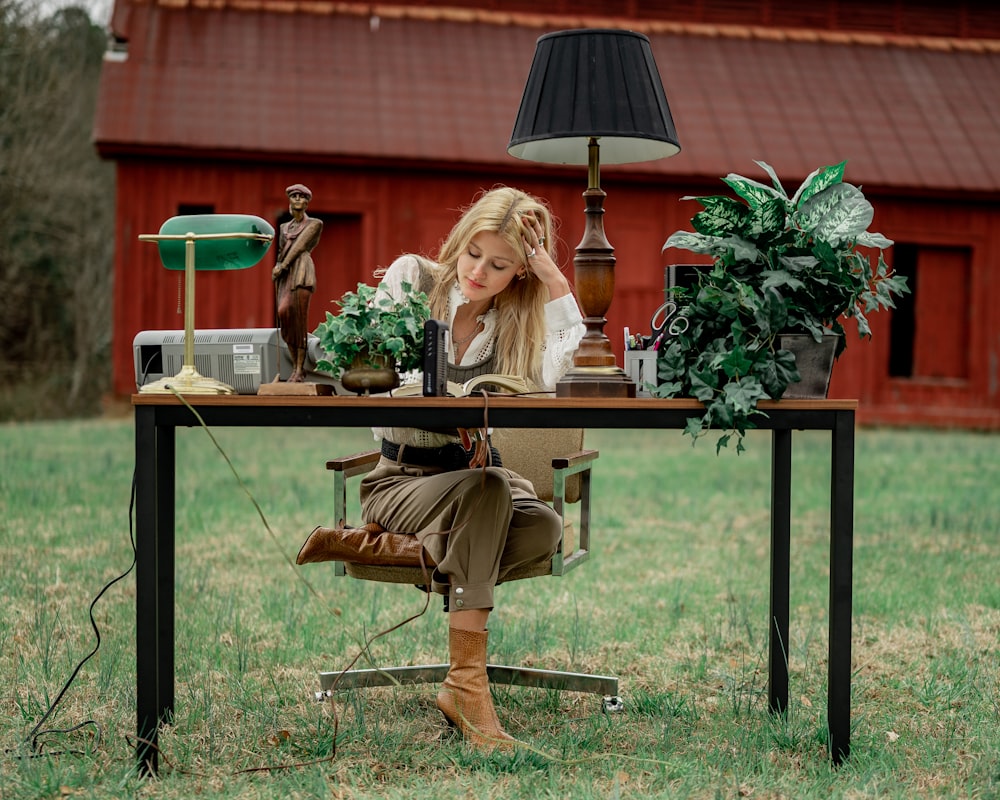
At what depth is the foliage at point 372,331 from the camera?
2715 mm

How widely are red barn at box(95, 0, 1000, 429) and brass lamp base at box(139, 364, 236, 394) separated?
389 inches

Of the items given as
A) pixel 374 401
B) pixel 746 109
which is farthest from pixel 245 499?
pixel 746 109

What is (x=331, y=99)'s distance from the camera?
1341 cm

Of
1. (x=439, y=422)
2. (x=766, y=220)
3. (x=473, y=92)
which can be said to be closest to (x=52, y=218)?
(x=473, y=92)

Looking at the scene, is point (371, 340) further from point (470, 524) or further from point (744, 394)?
point (744, 394)

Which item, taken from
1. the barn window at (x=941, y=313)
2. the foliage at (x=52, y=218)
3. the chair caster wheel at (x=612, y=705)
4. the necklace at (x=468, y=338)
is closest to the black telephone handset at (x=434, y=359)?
the necklace at (x=468, y=338)

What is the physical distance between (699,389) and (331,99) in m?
11.4

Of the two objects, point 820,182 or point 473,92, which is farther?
point 473,92

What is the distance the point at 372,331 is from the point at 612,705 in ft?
4.32

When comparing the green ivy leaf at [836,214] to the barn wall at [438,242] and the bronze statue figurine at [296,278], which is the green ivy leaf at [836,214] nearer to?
the bronze statue figurine at [296,278]

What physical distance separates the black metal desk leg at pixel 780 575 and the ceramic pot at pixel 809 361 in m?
0.37

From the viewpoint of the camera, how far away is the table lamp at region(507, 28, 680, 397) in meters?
2.84

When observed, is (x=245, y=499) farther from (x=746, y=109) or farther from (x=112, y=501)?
(x=746, y=109)

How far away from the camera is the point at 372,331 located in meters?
2.72
